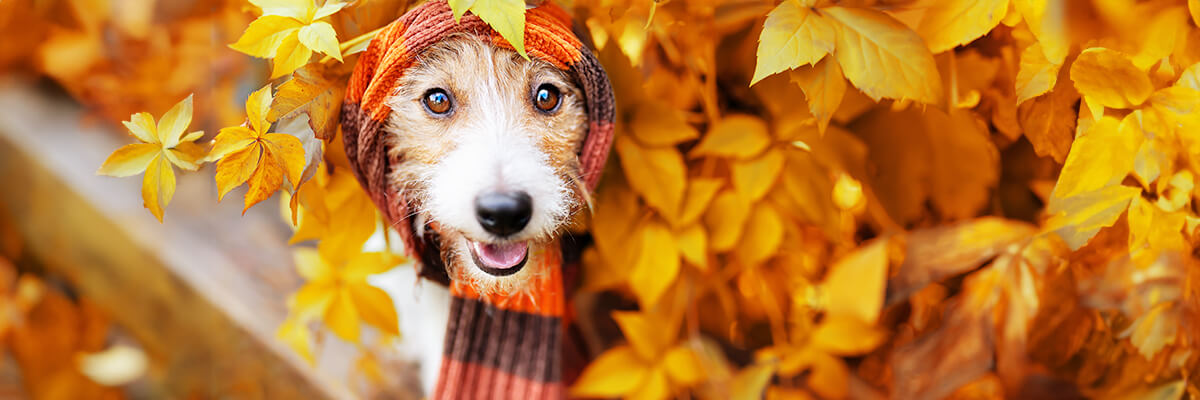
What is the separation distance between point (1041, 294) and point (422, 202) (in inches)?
Answer: 25.8

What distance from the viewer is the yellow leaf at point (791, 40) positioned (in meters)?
0.60

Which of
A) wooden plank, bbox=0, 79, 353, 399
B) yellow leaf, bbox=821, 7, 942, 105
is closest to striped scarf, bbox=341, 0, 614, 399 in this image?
yellow leaf, bbox=821, 7, 942, 105

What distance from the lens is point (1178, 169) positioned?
64 centimetres

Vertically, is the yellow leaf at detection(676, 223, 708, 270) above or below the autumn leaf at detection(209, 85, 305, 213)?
below

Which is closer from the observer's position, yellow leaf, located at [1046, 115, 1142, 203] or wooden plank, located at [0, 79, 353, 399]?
yellow leaf, located at [1046, 115, 1142, 203]

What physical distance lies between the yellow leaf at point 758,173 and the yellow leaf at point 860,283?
0.63 ft

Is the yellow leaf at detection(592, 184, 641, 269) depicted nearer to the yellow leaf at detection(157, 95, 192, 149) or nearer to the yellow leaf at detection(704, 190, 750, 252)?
the yellow leaf at detection(704, 190, 750, 252)

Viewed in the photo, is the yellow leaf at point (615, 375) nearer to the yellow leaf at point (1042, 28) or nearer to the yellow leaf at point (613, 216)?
the yellow leaf at point (613, 216)

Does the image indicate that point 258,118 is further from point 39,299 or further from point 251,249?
point 39,299

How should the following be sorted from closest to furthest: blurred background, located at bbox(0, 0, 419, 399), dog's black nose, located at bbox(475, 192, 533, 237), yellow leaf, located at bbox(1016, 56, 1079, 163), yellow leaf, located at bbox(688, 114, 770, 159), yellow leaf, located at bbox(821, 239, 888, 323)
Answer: dog's black nose, located at bbox(475, 192, 533, 237) → yellow leaf, located at bbox(1016, 56, 1079, 163) → yellow leaf, located at bbox(688, 114, 770, 159) → yellow leaf, located at bbox(821, 239, 888, 323) → blurred background, located at bbox(0, 0, 419, 399)

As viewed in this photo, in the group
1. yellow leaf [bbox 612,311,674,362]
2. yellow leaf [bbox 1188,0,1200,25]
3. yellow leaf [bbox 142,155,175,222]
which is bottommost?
yellow leaf [bbox 612,311,674,362]

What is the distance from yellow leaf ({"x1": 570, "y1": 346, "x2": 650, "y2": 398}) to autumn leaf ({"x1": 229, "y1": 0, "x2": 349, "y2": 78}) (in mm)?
491

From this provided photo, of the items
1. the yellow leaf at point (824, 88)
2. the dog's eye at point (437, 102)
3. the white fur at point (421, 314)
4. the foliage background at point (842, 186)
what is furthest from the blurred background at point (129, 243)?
the yellow leaf at point (824, 88)

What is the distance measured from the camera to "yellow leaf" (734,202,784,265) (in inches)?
→ 32.8
